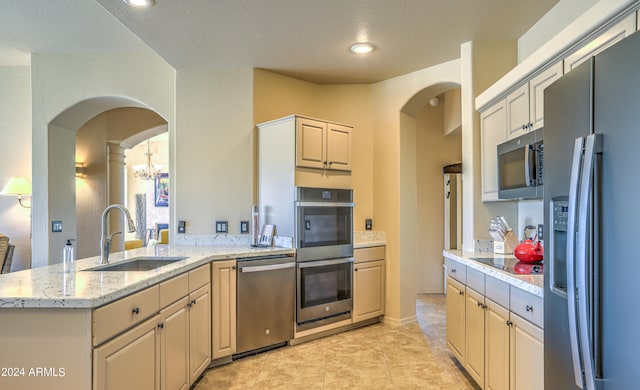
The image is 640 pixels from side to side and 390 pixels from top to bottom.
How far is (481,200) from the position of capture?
10.6ft

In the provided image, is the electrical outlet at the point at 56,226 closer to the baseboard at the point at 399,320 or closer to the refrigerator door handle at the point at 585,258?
the baseboard at the point at 399,320

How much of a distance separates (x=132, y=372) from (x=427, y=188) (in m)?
4.67

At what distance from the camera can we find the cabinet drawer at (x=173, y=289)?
2.19 metres

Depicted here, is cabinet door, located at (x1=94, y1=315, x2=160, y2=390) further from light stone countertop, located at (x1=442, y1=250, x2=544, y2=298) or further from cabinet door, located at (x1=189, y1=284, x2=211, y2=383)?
light stone countertop, located at (x1=442, y1=250, x2=544, y2=298)

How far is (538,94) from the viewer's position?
239 centimetres

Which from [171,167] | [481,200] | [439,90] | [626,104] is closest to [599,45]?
[626,104]

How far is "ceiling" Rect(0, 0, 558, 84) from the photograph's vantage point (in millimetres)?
2727

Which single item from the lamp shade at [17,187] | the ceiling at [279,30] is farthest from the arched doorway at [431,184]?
the lamp shade at [17,187]

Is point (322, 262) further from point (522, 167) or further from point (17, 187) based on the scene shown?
point (17, 187)

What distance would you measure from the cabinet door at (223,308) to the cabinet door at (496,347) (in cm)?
189

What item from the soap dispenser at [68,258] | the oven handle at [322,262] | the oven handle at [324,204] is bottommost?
the oven handle at [322,262]

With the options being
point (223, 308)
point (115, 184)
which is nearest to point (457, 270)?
point (223, 308)

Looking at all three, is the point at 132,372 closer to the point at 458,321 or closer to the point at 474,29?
the point at 458,321

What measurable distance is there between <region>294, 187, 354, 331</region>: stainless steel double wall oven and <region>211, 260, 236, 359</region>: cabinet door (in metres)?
0.65
